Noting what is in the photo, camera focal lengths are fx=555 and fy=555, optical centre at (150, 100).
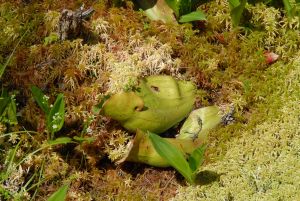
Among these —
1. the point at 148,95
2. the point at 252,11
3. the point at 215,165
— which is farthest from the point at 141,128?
the point at 252,11

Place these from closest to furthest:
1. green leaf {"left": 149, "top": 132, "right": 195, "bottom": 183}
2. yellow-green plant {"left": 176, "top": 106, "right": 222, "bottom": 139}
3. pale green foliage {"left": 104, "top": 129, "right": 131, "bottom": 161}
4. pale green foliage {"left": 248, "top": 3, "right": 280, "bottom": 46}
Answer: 1. green leaf {"left": 149, "top": 132, "right": 195, "bottom": 183}
2. pale green foliage {"left": 104, "top": 129, "right": 131, "bottom": 161}
3. yellow-green plant {"left": 176, "top": 106, "right": 222, "bottom": 139}
4. pale green foliage {"left": 248, "top": 3, "right": 280, "bottom": 46}

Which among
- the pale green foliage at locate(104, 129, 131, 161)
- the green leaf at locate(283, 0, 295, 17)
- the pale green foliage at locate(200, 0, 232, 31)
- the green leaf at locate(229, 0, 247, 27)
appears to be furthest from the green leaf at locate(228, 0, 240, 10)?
the pale green foliage at locate(104, 129, 131, 161)

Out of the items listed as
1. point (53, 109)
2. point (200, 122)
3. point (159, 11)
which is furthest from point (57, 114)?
point (159, 11)

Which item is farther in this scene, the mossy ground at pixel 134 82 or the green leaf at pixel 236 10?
the green leaf at pixel 236 10

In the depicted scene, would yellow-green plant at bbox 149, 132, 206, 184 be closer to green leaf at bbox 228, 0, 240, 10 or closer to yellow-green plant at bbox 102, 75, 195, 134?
yellow-green plant at bbox 102, 75, 195, 134

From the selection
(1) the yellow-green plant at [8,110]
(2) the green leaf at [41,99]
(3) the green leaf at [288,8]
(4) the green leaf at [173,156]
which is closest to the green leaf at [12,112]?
(1) the yellow-green plant at [8,110]

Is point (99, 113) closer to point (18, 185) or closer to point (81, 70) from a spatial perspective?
point (81, 70)

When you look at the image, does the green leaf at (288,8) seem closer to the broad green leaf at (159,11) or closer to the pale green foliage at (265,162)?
the pale green foliage at (265,162)
